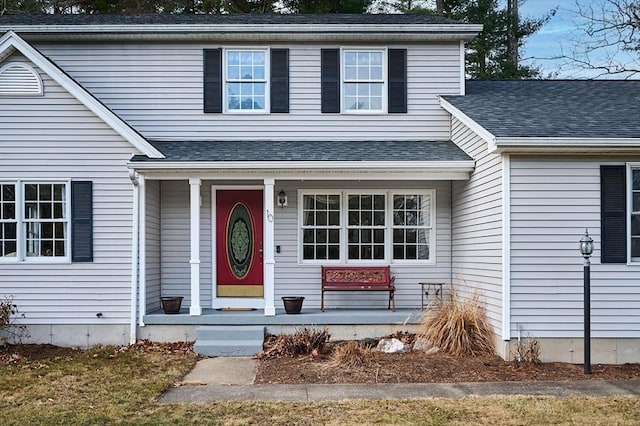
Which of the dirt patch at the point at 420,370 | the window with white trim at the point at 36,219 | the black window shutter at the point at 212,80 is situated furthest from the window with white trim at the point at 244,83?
the dirt patch at the point at 420,370

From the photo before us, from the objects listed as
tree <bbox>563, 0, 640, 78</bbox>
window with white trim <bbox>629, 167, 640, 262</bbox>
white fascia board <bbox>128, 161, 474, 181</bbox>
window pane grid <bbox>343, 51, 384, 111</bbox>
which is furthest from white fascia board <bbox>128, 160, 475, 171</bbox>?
tree <bbox>563, 0, 640, 78</bbox>

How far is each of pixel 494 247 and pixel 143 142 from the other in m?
5.92

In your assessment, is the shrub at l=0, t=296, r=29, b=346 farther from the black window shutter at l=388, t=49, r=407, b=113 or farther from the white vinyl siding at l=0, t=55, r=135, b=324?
the black window shutter at l=388, t=49, r=407, b=113

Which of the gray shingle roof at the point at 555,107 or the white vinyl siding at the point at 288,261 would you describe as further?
the white vinyl siding at the point at 288,261

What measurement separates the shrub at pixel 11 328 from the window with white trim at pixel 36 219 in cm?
79

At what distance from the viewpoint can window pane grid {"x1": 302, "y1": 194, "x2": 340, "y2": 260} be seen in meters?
12.5

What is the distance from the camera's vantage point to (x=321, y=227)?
12.5 meters

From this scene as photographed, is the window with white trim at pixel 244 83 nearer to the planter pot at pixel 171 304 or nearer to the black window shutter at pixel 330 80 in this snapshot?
the black window shutter at pixel 330 80

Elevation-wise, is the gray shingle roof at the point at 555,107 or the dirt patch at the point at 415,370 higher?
the gray shingle roof at the point at 555,107

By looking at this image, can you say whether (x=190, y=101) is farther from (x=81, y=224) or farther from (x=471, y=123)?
(x=471, y=123)

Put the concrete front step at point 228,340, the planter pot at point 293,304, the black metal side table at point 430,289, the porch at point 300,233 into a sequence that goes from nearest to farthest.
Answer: the concrete front step at point 228,340 → the planter pot at point 293,304 → the black metal side table at point 430,289 → the porch at point 300,233

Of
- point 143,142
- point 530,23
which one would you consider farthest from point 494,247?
point 530,23

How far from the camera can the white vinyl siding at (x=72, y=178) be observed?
36.4 ft

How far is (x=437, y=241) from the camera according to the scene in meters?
12.5
